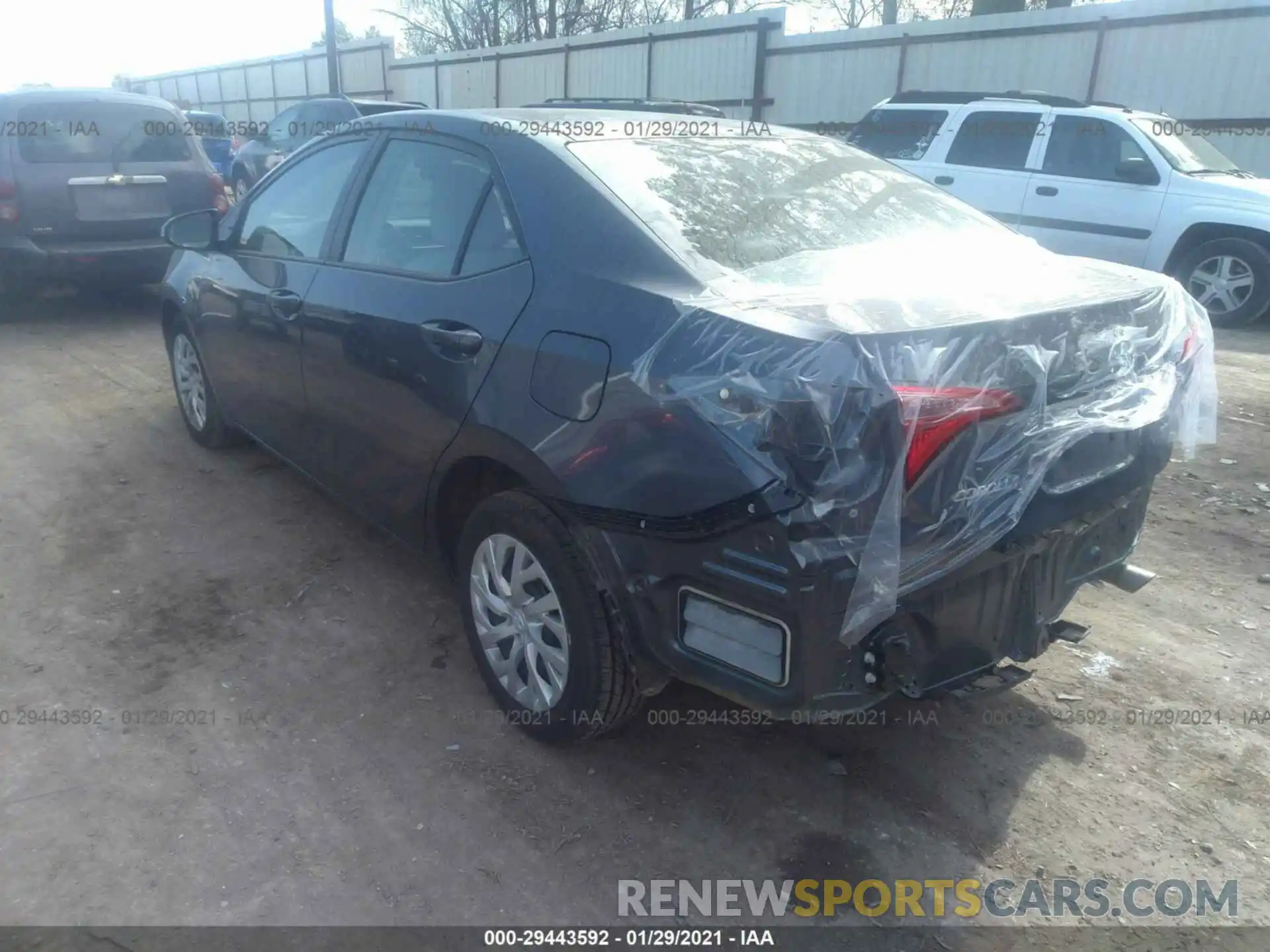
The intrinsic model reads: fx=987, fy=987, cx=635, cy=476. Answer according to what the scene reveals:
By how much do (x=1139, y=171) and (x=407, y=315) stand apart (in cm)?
778

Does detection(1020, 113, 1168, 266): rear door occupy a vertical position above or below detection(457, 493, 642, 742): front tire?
above

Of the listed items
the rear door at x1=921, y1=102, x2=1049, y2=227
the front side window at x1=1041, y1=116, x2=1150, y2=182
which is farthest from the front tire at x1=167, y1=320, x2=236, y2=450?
the front side window at x1=1041, y1=116, x2=1150, y2=182

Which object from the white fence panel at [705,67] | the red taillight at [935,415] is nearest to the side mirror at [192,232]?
the red taillight at [935,415]

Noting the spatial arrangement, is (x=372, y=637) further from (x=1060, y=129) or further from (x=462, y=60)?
(x=462, y=60)

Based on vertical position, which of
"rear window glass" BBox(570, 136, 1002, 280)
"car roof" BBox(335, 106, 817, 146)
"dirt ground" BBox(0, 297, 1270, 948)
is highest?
"car roof" BBox(335, 106, 817, 146)

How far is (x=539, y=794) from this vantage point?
275 cm

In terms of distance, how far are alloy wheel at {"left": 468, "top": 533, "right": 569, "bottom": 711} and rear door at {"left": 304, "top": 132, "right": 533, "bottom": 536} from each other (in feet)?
1.29

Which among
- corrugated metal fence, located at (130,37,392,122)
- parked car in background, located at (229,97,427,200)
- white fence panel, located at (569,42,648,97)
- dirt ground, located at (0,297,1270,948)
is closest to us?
dirt ground, located at (0,297,1270,948)

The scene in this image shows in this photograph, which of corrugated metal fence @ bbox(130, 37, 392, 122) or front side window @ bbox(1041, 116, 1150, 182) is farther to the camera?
corrugated metal fence @ bbox(130, 37, 392, 122)

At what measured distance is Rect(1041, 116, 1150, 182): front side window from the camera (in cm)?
873

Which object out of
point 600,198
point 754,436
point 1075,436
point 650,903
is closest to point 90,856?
point 650,903

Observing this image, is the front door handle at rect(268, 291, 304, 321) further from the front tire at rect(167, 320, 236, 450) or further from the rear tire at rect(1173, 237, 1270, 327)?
the rear tire at rect(1173, 237, 1270, 327)

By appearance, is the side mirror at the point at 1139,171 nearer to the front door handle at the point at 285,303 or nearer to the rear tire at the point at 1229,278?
the rear tire at the point at 1229,278

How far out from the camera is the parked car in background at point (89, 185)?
7332mm
